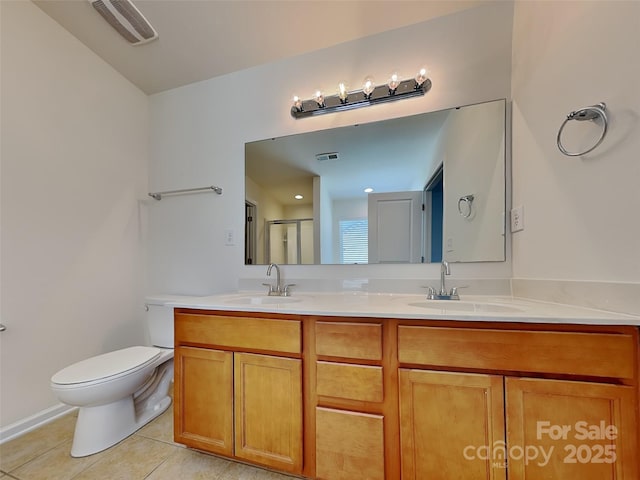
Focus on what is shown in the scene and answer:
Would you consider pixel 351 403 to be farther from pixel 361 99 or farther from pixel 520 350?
pixel 361 99

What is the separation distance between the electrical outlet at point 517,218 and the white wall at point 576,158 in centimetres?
3

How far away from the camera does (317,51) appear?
1715mm

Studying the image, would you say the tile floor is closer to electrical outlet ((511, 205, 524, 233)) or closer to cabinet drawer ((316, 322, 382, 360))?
cabinet drawer ((316, 322, 382, 360))

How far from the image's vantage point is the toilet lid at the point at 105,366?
4.03 feet

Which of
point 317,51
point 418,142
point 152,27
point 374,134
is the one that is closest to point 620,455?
point 418,142

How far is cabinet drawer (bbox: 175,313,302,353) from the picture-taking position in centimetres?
107

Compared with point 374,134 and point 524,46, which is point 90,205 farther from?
point 524,46

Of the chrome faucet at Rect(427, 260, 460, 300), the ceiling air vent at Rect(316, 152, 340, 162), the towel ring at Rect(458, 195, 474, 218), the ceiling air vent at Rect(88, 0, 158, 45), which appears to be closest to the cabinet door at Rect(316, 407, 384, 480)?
the chrome faucet at Rect(427, 260, 460, 300)

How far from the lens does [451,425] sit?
0.88 metres

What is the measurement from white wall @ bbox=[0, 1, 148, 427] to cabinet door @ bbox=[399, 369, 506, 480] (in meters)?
2.08

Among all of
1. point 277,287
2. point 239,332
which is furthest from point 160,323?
point 239,332

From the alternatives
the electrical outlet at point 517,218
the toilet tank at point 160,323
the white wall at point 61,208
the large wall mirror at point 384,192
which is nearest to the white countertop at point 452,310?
the large wall mirror at point 384,192

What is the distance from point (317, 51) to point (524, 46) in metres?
1.17

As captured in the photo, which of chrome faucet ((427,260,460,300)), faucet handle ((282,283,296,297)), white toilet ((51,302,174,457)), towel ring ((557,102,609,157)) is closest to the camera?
towel ring ((557,102,609,157))
